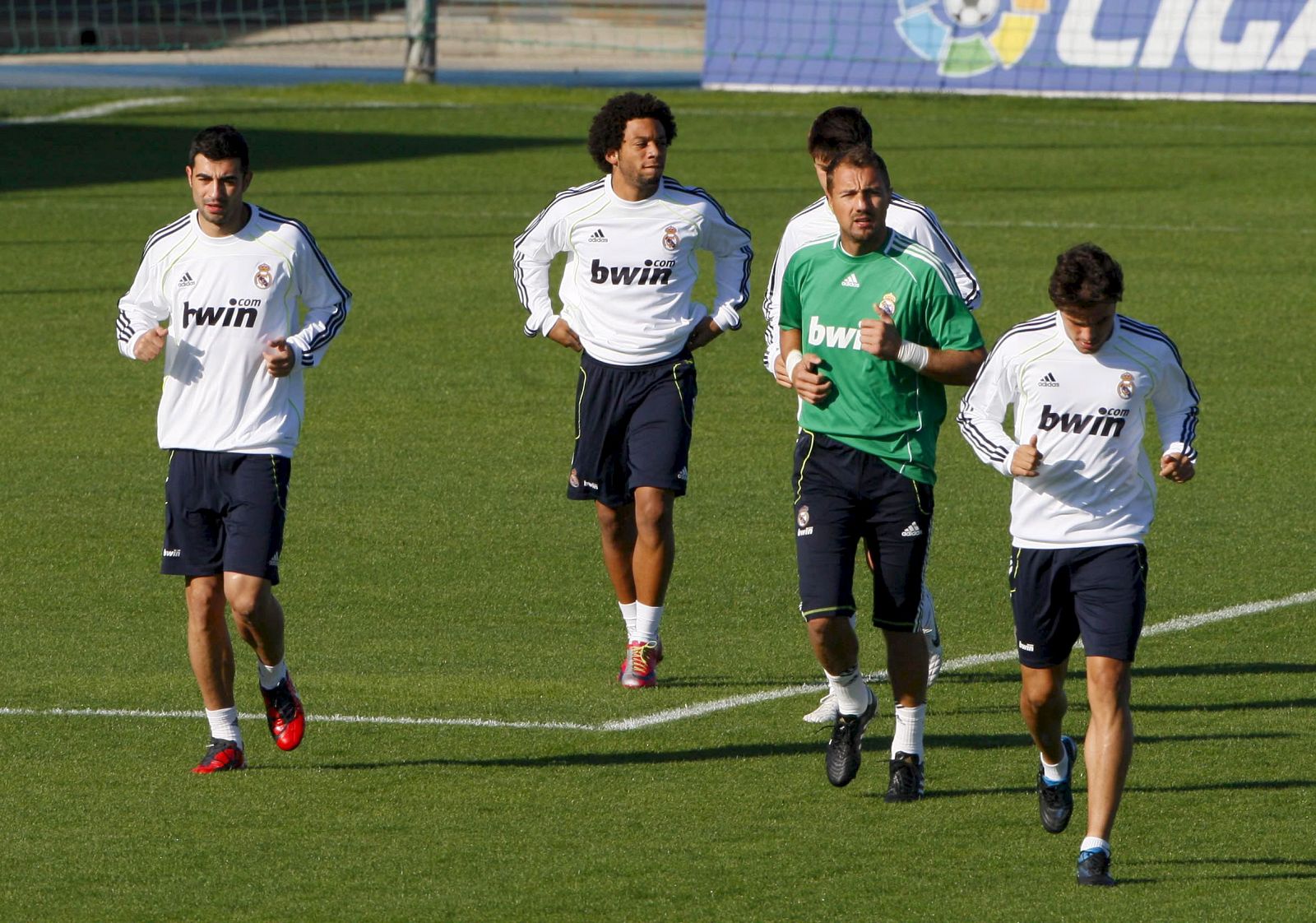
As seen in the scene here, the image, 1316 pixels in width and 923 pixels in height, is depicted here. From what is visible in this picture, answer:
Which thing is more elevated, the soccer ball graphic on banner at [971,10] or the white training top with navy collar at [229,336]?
the white training top with navy collar at [229,336]

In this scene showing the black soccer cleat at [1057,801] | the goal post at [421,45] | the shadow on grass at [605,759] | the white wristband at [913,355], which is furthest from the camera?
the goal post at [421,45]

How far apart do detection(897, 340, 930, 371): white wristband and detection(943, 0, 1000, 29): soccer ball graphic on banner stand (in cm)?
2079

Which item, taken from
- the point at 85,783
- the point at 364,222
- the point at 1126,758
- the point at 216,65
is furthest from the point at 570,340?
the point at 216,65

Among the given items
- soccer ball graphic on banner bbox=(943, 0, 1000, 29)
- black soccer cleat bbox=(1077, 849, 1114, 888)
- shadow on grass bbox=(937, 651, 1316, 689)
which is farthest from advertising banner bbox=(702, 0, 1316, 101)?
black soccer cleat bbox=(1077, 849, 1114, 888)

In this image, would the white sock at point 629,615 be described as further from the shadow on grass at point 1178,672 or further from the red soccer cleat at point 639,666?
the shadow on grass at point 1178,672

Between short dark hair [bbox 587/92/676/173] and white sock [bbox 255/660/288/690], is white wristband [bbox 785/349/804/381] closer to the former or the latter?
short dark hair [bbox 587/92/676/173]

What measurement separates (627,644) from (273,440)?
96.0 inches

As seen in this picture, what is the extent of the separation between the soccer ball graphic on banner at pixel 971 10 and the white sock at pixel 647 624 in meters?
19.3

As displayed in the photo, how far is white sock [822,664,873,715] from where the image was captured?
7754 mm

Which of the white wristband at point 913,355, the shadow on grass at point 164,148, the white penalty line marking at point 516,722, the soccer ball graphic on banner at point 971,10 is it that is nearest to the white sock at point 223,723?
the white penalty line marking at point 516,722

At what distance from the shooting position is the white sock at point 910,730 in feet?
25.1

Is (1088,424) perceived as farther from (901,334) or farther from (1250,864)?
(1250,864)

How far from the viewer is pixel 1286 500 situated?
12.9 m

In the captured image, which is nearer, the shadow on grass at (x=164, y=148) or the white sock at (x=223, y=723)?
the white sock at (x=223, y=723)
